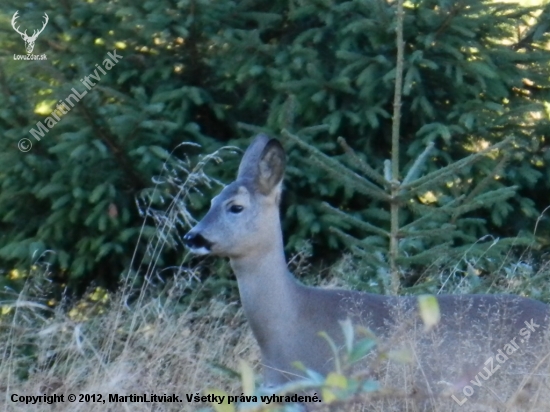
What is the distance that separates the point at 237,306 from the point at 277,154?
219 cm

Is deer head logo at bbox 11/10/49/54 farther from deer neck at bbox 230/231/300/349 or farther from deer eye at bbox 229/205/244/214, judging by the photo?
deer neck at bbox 230/231/300/349

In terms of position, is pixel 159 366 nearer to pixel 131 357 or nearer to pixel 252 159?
pixel 131 357

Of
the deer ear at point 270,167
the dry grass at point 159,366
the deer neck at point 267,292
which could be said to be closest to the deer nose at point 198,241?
the deer neck at point 267,292

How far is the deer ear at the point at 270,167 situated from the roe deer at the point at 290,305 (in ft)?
0.17

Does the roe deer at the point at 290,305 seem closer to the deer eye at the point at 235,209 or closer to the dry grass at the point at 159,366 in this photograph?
the deer eye at the point at 235,209

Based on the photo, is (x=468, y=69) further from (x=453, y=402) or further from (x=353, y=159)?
(x=453, y=402)

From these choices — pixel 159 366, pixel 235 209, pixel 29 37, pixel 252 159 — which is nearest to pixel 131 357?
pixel 159 366

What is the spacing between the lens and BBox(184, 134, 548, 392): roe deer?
16.1ft

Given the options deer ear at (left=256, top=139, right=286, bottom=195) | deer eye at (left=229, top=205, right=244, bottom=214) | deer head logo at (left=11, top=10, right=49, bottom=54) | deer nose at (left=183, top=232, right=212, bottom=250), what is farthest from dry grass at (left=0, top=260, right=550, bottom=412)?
deer head logo at (left=11, top=10, right=49, bottom=54)

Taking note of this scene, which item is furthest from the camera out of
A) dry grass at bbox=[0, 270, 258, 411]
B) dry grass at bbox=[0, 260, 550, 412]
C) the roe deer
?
dry grass at bbox=[0, 270, 258, 411]

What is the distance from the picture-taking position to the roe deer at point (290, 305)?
193 inches

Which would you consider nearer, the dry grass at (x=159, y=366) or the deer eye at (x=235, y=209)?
the dry grass at (x=159, y=366)

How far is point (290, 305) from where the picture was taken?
16.7 ft

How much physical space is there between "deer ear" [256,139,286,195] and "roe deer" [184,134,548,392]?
0.05 meters
